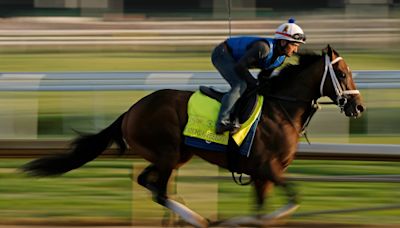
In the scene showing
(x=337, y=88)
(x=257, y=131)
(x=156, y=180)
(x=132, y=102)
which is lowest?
(x=132, y=102)

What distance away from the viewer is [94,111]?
10.1 meters

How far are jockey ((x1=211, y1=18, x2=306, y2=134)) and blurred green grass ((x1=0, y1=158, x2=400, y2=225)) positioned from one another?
71 cm

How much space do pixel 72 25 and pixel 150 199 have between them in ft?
34.8

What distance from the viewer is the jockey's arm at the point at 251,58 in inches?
264

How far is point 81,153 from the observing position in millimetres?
7258

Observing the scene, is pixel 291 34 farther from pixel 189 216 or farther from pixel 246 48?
pixel 189 216

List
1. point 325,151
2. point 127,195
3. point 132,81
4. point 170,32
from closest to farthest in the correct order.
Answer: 1. point 325,151
2. point 127,195
3. point 132,81
4. point 170,32

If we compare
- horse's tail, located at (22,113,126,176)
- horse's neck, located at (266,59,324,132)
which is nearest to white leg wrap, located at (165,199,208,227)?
horse's tail, located at (22,113,126,176)

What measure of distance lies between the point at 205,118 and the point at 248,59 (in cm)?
51

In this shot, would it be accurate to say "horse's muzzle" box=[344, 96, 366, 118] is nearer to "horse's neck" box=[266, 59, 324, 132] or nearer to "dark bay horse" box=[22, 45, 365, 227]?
"dark bay horse" box=[22, 45, 365, 227]

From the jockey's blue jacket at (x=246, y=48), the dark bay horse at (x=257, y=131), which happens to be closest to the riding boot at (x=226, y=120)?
the dark bay horse at (x=257, y=131)

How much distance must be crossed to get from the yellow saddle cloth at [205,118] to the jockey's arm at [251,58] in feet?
0.83

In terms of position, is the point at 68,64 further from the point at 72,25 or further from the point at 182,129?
the point at 182,129

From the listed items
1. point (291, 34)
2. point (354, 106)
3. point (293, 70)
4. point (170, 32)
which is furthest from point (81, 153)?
point (170, 32)
